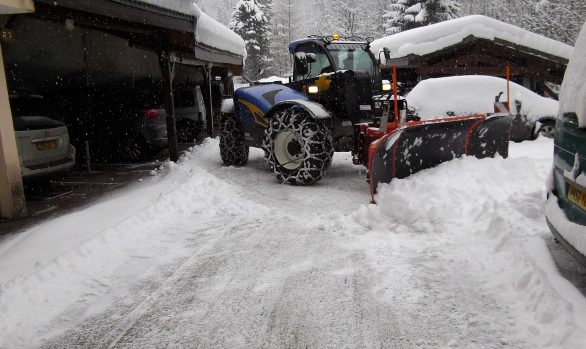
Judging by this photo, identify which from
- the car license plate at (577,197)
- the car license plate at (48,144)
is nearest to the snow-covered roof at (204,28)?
the car license plate at (48,144)

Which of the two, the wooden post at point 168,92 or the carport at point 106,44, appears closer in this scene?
the carport at point 106,44

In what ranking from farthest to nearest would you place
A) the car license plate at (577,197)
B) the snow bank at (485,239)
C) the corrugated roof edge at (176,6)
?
the corrugated roof edge at (176,6) < the car license plate at (577,197) < the snow bank at (485,239)

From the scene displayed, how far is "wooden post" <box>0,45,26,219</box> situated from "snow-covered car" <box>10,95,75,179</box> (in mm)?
840

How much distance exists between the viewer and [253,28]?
42.1 m

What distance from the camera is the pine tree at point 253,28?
1638 inches

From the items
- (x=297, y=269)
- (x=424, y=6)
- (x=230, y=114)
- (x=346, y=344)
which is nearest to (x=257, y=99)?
(x=230, y=114)

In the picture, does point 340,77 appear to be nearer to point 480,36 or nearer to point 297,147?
point 297,147

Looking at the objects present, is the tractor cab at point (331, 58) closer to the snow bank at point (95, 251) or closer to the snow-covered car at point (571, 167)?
the snow bank at point (95, 251)

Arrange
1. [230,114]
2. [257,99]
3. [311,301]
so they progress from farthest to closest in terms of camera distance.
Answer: [230,114]
[257,99]
[311,301]

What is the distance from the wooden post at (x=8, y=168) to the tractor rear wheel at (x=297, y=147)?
3.54 metres

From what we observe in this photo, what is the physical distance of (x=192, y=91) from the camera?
13.5 m

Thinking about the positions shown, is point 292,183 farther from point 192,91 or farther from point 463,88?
point 192,91

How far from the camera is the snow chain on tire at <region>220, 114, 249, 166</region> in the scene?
363 inches

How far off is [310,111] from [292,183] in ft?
4.07
